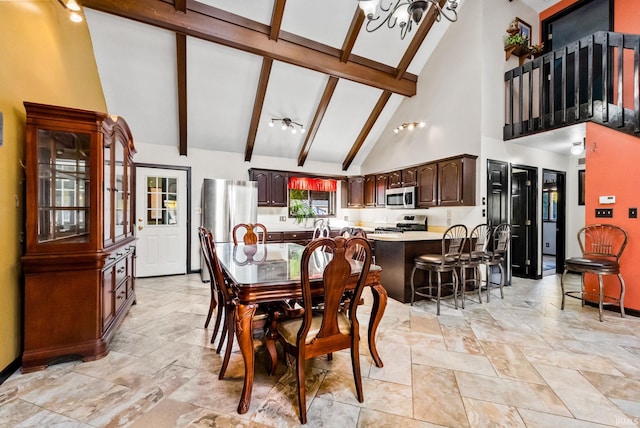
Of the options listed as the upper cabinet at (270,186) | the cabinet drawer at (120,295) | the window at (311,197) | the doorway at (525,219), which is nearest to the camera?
the cabinet drawer at (120,295)

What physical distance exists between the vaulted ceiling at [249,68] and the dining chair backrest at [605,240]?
3516mm

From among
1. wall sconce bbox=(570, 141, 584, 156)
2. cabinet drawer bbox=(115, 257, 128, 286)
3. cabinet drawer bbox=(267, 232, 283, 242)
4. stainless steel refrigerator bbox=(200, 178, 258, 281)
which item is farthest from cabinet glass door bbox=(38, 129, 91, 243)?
wall sconce bbox=(570, 141, 584, 156)

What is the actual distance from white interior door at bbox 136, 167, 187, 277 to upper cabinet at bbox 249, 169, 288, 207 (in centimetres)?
140

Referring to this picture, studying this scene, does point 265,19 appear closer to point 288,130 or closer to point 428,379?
point 288,130

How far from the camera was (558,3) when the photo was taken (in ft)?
15.6

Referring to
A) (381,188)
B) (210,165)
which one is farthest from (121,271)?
(381,188)

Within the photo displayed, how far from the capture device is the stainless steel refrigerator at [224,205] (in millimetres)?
4859

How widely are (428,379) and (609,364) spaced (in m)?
1.52

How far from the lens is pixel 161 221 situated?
511cm

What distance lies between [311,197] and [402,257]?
3.49m

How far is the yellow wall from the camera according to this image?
6.36 feet

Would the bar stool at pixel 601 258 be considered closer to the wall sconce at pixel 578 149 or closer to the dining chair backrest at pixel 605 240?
the dining chair backrest at pixel 605 240

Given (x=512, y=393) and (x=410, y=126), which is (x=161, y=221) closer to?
(x=410, y=126)

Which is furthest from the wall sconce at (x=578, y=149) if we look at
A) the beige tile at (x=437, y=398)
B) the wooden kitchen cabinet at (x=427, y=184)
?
the beige tile at (x=437, y=398)
